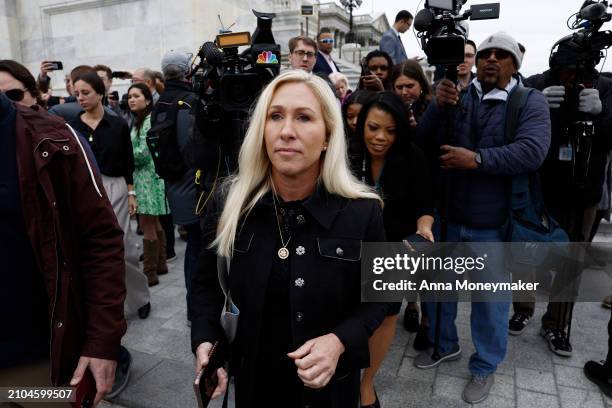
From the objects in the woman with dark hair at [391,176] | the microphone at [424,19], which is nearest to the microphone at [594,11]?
the microphone at [424,19]

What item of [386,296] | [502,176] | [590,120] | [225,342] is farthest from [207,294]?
[590,120]

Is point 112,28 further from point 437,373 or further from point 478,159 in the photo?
point 437,373

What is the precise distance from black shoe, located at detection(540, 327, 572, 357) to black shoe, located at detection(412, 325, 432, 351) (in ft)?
3.32

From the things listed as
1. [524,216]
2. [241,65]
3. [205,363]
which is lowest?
[205,363]

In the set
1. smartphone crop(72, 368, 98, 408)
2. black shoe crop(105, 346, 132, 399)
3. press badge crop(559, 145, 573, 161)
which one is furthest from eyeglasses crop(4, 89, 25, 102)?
press badge crop(559, 145, 573, 161)

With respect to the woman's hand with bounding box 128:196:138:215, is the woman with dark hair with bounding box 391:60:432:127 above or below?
above

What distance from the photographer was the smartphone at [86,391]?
1.57 metres

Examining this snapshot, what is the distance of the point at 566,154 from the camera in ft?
10.5

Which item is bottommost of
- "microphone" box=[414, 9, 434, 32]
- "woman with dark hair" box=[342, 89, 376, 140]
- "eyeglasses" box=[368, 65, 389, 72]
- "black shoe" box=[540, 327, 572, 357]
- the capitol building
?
"black shoe" box=[540, 327, 572, 357]

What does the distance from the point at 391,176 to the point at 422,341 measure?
1543 millimetres

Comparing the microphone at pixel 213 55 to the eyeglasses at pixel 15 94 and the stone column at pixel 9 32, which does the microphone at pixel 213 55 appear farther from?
the stone column at pixel 9 32

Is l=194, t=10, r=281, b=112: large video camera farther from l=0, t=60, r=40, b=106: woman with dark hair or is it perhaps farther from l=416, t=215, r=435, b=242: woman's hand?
l=416, t=215, r=435, b=242: woman's hand

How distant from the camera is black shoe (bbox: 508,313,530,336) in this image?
3722mm

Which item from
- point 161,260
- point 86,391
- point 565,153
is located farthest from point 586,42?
point 161,260
